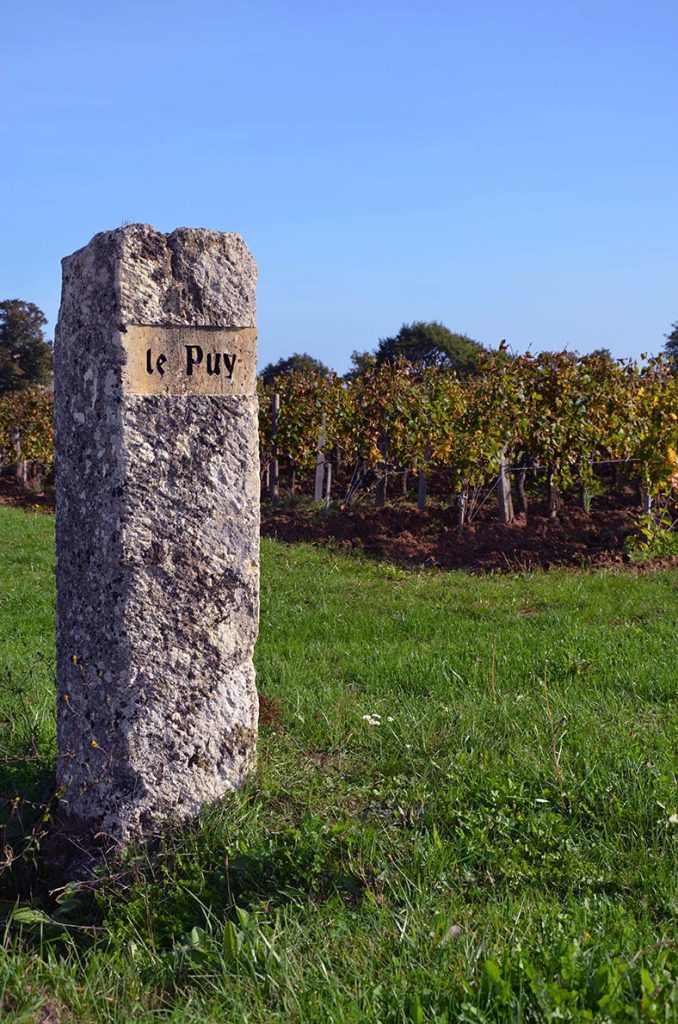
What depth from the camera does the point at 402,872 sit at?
3.29 m

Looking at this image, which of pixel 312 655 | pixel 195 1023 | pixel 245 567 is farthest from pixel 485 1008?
pixel 312 655

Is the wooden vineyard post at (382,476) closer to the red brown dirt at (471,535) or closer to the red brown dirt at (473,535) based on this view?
the red brown dirt at (473,535)

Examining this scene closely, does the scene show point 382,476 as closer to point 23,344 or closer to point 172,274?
point 172,274

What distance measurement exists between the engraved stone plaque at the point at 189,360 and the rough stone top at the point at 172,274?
41mm

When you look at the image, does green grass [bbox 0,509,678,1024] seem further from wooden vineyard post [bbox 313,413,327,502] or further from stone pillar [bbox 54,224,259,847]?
wooden vineyard post [bbox 313,413,327,502]

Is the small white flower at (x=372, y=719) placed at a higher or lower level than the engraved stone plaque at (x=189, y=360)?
lower

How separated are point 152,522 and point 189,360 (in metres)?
0.67

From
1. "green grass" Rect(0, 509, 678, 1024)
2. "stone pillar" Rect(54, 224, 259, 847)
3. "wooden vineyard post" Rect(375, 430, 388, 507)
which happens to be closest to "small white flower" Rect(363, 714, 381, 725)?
"green grass" Rect(0, 509, 678, 1024)

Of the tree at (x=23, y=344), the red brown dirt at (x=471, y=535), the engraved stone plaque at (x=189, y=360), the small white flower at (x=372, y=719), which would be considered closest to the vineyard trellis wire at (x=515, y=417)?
the red brown dirt at (x=471, y=535)

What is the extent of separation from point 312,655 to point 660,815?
2.92m

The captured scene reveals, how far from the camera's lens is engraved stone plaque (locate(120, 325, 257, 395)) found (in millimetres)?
3621

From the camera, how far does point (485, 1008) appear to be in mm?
2568

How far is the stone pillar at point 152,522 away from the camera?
3.61 m

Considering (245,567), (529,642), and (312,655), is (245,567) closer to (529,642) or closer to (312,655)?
(312,655)
